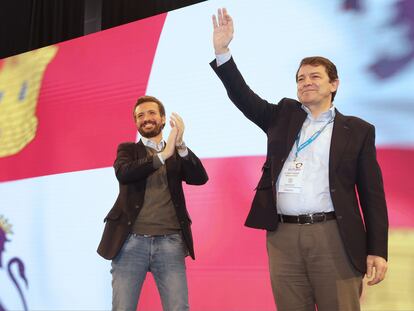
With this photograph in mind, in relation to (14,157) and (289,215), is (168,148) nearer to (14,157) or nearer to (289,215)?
(289,215)

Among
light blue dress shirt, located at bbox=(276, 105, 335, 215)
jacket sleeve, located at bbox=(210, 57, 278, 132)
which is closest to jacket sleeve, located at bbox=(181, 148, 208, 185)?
jacket sleeve, located at bbox=(210, 57, 278, 132)

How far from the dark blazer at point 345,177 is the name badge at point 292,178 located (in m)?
0.03

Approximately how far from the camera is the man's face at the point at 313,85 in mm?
1748

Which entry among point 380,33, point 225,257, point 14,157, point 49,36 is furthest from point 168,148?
point 49,36

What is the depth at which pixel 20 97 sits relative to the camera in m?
4.12

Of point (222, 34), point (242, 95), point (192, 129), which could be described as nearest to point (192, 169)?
point (242, 95)

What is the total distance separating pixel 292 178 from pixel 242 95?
33cm

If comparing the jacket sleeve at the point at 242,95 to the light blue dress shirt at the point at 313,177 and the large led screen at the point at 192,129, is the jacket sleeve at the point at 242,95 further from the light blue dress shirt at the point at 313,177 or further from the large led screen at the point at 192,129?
the large led screen at the point at 192,129

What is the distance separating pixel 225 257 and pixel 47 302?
1.49m

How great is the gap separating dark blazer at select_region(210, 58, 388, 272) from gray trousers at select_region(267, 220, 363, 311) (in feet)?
0.13

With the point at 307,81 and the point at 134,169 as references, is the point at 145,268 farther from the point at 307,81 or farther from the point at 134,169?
the point at 307,81

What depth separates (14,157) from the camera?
160 inches

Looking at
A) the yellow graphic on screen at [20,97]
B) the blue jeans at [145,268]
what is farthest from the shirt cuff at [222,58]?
the yellow graphic on screen at [20,97]

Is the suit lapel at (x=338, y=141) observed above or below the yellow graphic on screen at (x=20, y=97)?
below
